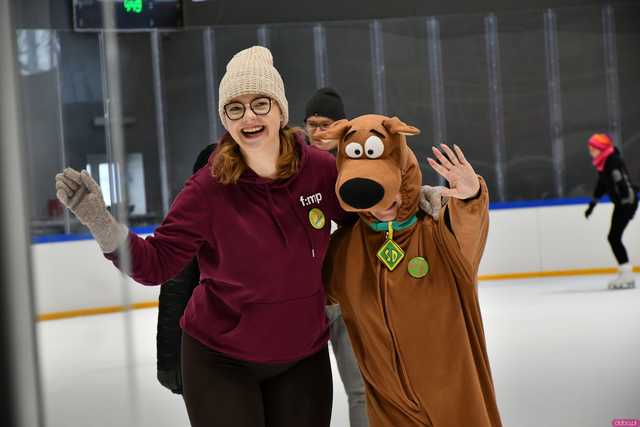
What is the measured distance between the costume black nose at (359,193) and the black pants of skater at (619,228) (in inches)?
245

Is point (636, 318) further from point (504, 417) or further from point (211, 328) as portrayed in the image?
point (211, 328)

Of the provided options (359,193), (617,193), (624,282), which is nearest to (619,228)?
(617,193)

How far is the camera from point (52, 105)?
49 cm

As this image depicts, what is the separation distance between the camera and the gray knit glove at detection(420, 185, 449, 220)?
174 centimetres

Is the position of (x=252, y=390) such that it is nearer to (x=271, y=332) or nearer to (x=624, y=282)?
(x=271, y=332)

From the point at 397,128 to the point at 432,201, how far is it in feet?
0.57

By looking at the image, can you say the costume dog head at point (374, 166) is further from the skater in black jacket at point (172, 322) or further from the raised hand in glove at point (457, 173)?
the skater in black jacket at point (172, 322)

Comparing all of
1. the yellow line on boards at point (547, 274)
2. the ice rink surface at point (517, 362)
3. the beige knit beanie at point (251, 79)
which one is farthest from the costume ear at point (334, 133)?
the yellow line on boards at point (547, 274)

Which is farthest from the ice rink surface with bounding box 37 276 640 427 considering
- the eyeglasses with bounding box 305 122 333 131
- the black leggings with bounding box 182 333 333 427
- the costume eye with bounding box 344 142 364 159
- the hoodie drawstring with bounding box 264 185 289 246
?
the eyeglasses with bounding box 305 122 333 131

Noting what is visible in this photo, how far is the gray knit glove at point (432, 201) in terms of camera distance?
1738mm

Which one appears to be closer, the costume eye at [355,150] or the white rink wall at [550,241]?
the costume eye at [355,150]

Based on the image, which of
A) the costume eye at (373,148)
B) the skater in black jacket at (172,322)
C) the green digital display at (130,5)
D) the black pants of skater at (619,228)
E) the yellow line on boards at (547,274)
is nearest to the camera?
the green digital display at (130,5)

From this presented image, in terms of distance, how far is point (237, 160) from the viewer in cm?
163

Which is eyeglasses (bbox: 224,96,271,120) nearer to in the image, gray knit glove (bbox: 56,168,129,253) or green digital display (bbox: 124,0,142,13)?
green digital display (bbox: 124,0,142,13)
